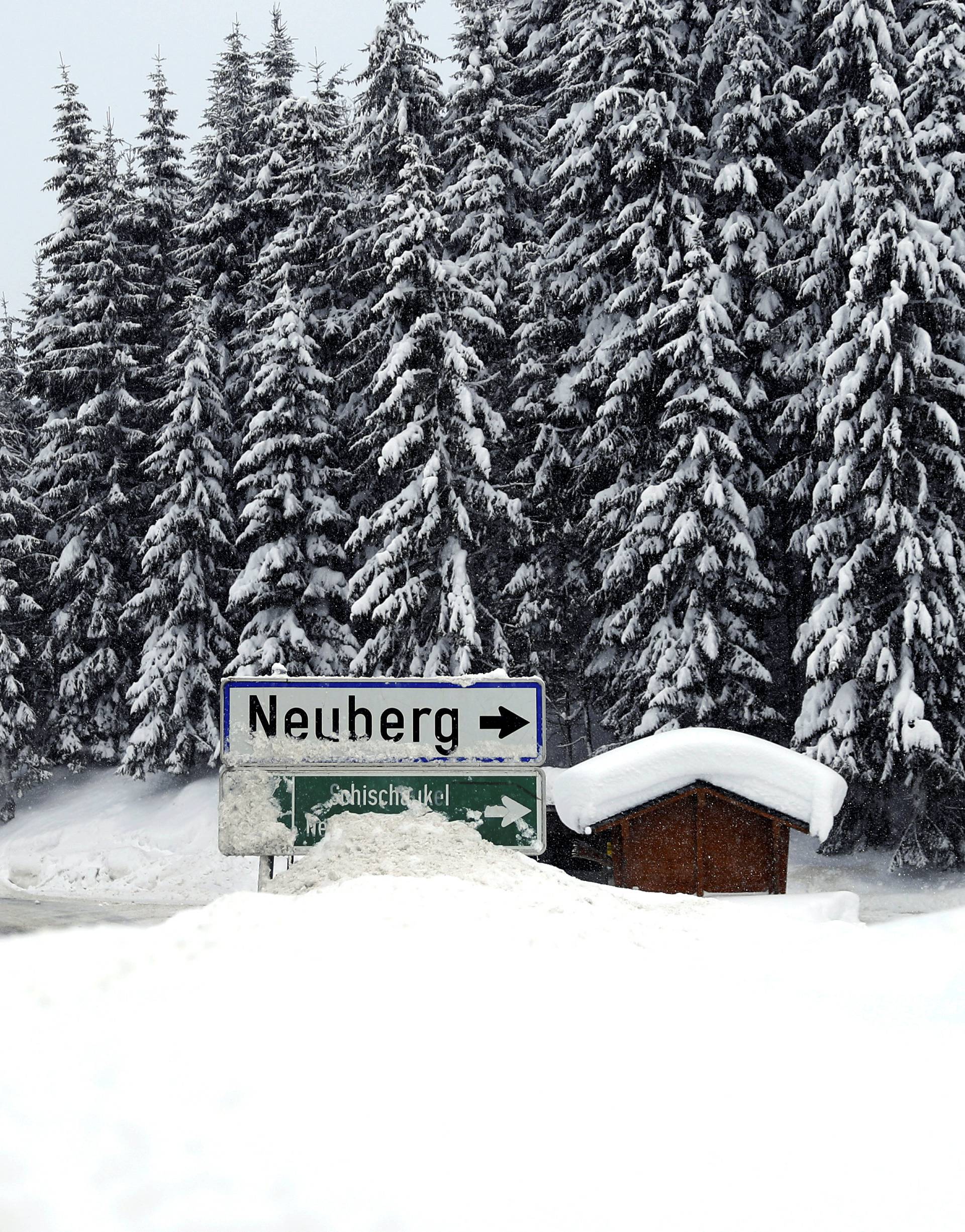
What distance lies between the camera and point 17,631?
31.9 meters

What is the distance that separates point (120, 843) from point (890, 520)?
711 inches

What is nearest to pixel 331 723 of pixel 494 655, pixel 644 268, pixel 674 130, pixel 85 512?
pixel 494 655

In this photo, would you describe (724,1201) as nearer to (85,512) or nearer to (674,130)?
(674,130)

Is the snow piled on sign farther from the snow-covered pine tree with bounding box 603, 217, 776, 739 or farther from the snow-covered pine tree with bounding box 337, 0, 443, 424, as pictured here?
the snow-covered pine tree with bounding box 337, 0, 443, 424

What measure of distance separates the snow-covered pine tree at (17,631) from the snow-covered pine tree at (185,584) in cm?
360

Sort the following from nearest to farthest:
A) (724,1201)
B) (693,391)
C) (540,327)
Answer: (724,1201), (693,391), (540,327)

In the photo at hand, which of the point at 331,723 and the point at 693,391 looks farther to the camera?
the point at 693,391

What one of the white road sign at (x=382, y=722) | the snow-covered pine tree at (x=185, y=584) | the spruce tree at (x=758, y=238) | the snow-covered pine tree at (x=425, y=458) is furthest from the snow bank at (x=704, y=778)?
the snow-covered pine tree at (x=185, y=584)

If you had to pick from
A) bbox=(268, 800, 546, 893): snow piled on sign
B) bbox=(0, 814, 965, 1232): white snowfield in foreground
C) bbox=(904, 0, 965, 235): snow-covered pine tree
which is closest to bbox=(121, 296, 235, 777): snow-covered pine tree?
bbox=(904, 0, 965, 235): snow-covered pine tree

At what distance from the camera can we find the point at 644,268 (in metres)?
23.8

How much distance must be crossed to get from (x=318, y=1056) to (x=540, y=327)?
917 inches

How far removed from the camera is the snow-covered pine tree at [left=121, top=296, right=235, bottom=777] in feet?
90.7

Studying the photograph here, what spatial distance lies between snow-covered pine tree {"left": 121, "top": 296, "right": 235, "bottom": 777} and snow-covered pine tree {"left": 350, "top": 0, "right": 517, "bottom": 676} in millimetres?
5180

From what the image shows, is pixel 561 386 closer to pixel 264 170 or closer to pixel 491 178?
pixel 491 178
